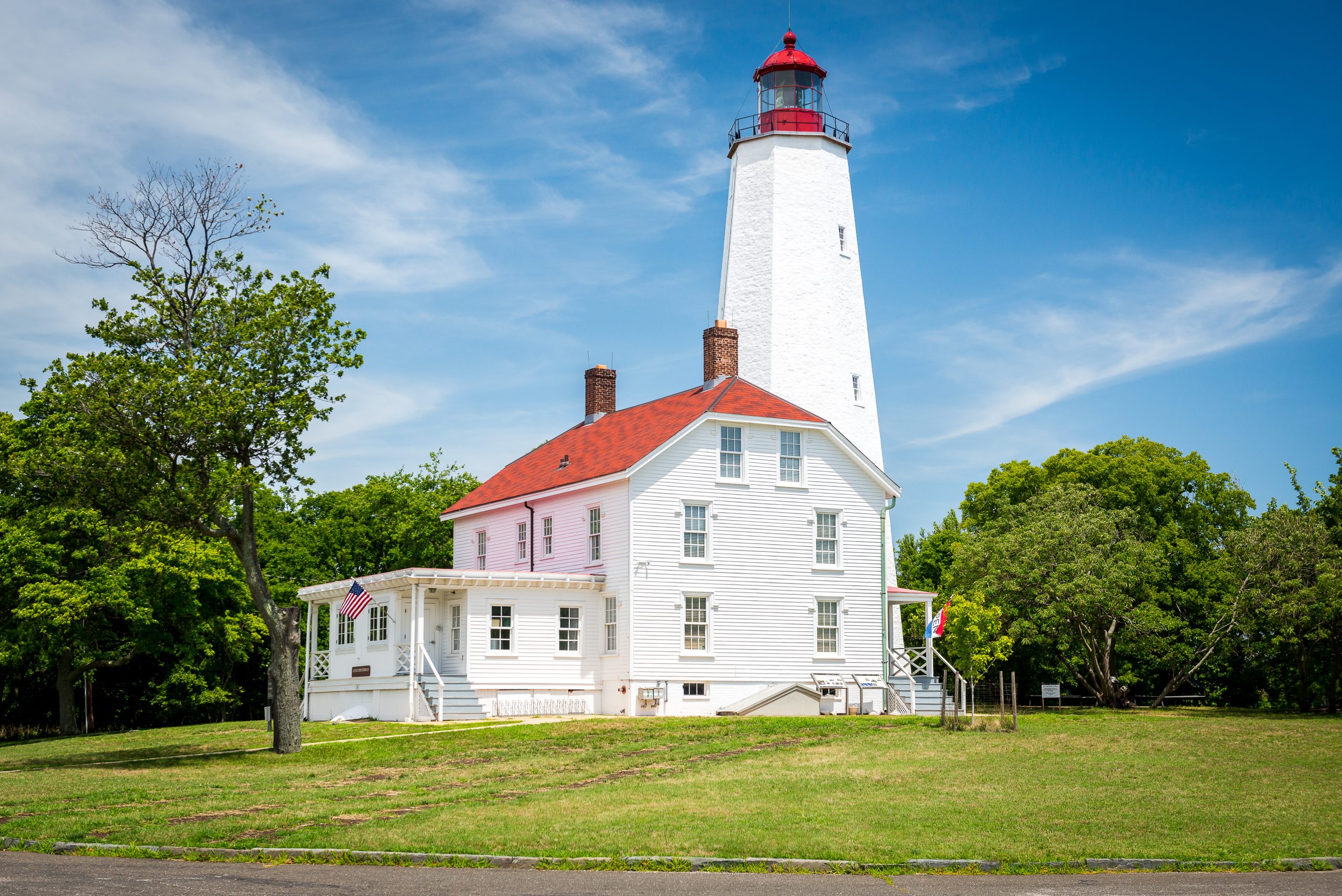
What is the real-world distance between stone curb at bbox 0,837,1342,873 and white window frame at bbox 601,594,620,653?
20.8 metres

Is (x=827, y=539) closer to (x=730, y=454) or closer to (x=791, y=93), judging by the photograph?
(x=730, y=454)

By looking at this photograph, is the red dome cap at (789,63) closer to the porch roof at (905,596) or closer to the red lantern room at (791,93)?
the red lantern room at (791,93)

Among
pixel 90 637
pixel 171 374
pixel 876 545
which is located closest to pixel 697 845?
pixel 171 374

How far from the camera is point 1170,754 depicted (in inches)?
856

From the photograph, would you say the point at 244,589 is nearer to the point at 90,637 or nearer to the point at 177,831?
the point at 90,637

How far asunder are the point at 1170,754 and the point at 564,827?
1261 centimetres

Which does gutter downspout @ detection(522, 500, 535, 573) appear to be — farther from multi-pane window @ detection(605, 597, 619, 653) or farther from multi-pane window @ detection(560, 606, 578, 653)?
multi-pane window @ detection(605, 597, 619, 653)

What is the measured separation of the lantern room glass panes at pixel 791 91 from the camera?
4247cm

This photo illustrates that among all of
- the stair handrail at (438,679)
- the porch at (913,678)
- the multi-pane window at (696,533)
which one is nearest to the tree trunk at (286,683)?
the stair handrail at (438,679)

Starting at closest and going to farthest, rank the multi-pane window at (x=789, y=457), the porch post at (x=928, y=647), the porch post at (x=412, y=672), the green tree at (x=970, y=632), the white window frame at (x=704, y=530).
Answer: the green tree at (x=970, y=632) → the porch post at (x=412, y=672) → the white window frame at (x=704, y=530) → the porch post at (x=928, y=647) → the multi-pane window at (x=789, y=457)

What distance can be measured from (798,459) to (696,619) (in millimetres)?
5391

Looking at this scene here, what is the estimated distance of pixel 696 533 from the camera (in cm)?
3388

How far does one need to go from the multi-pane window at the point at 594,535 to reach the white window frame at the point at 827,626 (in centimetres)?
598

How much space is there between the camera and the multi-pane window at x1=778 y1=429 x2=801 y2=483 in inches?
1387
